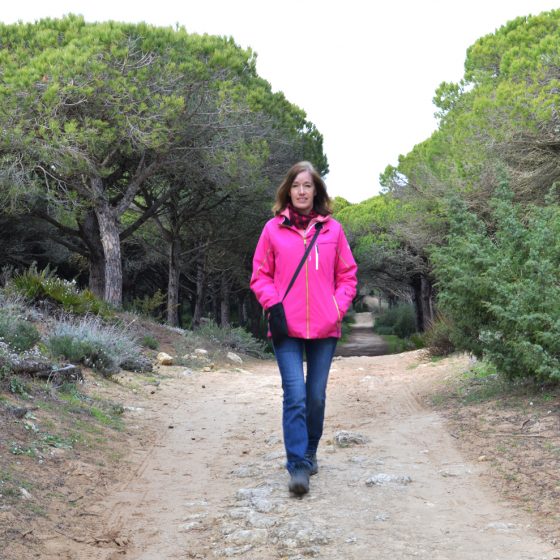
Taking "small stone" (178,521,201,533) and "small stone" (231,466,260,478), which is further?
"small stone" (231,466,260,478)

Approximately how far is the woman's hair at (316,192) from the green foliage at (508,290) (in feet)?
8.27

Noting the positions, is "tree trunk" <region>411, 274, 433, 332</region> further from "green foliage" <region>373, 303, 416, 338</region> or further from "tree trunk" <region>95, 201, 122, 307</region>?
"tree trunk" <region>95, 201, 122, 307</region>

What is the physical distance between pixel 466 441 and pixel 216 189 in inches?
695

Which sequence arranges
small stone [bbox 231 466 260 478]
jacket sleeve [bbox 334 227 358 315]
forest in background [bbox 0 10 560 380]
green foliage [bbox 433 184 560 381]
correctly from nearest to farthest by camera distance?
jacket sleeve [bbox 334 227 358 315] < small stone [bbox 231 466 260 478] < green foliage [bbox 433 184 560 381] < forest in background [bbox 0 10 560 380]

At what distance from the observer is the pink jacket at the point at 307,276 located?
4.48 meters

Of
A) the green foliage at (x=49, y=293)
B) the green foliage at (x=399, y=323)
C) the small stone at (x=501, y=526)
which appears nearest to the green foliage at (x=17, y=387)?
the small stone at (x=501, y=526)

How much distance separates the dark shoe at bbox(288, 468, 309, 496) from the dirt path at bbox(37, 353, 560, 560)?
0.06 meters

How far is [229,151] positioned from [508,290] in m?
13.8

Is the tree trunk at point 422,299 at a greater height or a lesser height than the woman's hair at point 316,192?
lesser

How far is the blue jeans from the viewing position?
4.47 metres

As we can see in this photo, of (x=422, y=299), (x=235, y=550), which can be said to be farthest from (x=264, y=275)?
(x=422, y=299)

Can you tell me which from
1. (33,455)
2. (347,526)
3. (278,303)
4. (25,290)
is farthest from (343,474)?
(25,290)

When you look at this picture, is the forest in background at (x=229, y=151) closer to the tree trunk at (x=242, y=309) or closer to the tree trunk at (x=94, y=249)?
the tree trunk at (x=94, y=249)

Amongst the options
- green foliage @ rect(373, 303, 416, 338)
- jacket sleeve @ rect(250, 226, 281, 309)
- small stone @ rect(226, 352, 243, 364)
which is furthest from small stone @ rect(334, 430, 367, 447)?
green foliage @ rect(373, 303, 416, 338)
